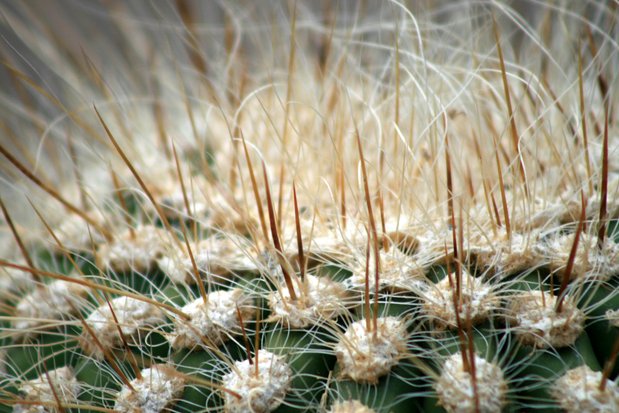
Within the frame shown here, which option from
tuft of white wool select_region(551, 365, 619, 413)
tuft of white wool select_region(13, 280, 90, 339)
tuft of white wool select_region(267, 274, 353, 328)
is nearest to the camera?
tuft of white wool select_region(551, 365, 619, 413)

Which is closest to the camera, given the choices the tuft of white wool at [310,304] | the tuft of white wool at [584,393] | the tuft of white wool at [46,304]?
the tuft of white wool at [584,393]

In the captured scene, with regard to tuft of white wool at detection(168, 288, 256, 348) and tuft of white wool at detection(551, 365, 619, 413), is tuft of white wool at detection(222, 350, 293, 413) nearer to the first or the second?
tuft of white wool at detection(168, 288, 256, 348)

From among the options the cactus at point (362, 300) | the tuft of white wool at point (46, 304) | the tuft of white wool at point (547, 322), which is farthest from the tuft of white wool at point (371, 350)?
the tuft of white wool at point (46, 304)

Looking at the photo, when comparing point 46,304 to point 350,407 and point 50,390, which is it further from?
point 350,407

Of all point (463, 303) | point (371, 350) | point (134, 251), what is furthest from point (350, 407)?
point (134, 251)

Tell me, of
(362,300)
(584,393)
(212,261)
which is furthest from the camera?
(212,261)

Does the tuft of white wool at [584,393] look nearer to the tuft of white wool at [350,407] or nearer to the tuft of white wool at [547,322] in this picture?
the tuft of white wool at [547,322]

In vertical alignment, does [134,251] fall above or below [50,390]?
above

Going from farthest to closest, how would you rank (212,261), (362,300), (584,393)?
(212,261)
(362,300)
(584,393)

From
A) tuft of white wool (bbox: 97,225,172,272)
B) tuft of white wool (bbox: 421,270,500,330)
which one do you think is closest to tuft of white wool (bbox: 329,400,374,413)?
tuft of white wool (bbox: 421,270,500,330)

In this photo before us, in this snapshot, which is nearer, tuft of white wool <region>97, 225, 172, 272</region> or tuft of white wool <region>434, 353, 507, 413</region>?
tuft of white wool <region>434, 353, 507, 413</region>

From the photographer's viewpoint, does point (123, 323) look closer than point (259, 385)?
No

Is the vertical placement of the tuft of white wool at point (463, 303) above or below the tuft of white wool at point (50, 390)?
above
